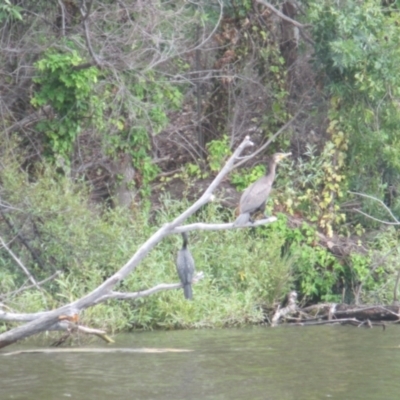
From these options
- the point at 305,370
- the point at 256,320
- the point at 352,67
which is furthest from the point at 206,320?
the point at 352,67

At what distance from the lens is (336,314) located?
13141 millimetres

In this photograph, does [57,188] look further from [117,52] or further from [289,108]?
[289,108]

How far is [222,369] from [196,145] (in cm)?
706

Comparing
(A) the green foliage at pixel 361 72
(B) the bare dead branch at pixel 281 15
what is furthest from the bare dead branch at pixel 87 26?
(A) the green foliage at pixel 361 72

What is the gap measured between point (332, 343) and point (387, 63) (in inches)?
181

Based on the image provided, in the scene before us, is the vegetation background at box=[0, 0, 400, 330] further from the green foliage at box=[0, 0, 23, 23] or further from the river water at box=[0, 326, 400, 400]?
the river water at box=[0, 326, 400, 400]

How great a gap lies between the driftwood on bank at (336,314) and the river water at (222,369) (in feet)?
2.30

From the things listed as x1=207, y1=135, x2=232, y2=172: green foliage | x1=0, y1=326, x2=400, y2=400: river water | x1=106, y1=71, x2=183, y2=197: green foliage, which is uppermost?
x1=106, y1=71, x2=183, y2=197: green foliage

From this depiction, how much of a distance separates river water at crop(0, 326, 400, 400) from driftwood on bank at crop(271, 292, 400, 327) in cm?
70

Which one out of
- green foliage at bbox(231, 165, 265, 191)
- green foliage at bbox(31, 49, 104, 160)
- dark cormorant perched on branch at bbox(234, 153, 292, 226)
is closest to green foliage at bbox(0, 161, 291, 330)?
green foliage at bbox(31, 49, 104, 160)

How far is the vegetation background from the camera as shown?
12.5 meters

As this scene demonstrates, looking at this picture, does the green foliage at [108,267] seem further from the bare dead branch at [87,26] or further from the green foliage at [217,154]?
the green foliage at [217,154]

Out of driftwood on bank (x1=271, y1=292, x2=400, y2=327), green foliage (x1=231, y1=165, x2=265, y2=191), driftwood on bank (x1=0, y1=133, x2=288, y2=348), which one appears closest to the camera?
driftwood on bank (x1=0, y1=133, x2=288, y2=348)

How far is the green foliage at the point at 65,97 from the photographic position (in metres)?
Answer: 12.4
